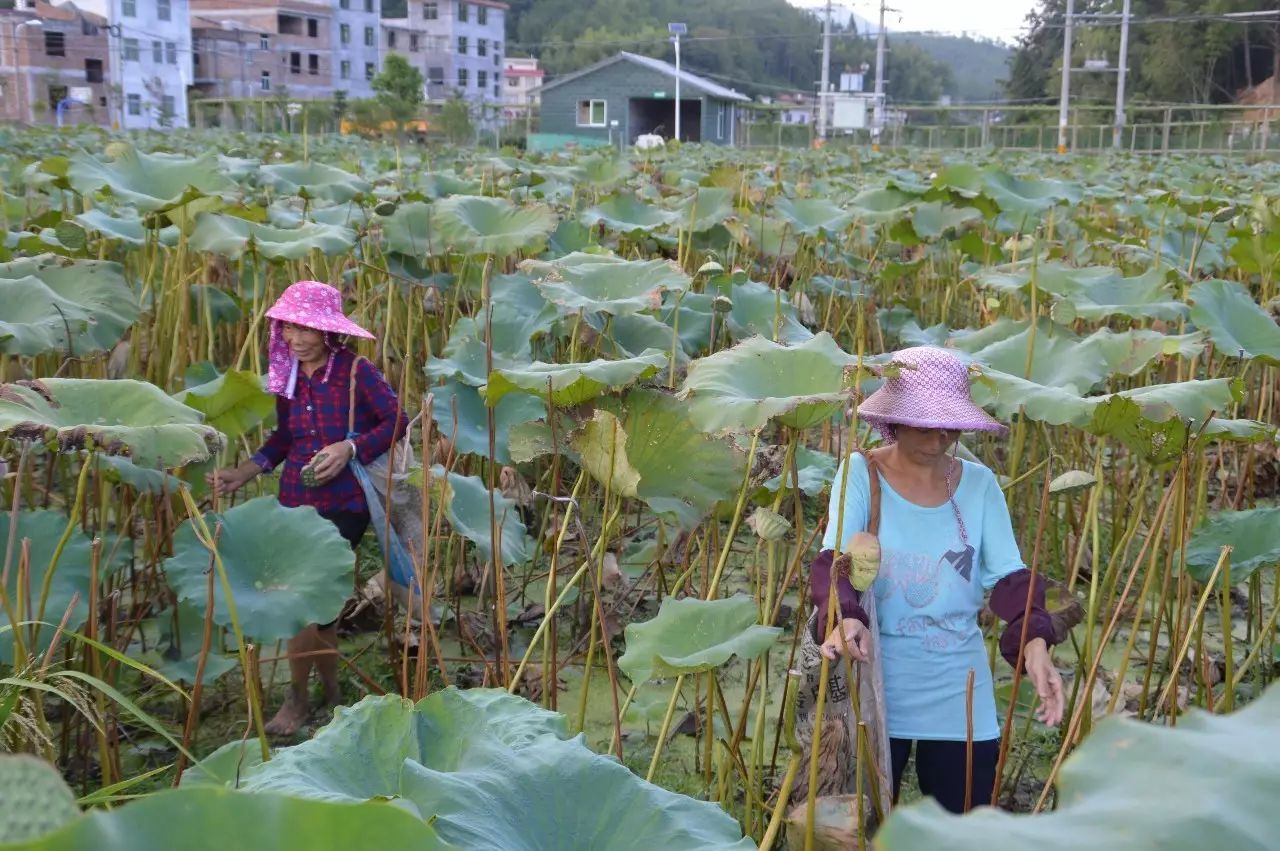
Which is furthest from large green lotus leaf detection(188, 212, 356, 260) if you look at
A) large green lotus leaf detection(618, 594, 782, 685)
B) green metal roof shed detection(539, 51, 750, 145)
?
green metal roof shed detection(539, 51, 750, 145)

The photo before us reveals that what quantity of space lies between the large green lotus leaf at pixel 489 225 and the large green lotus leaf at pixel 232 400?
96 centimetres

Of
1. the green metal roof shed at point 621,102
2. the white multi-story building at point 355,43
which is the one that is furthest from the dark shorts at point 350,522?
the white multi-story building at point 355,43

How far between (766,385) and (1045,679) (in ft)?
1.78

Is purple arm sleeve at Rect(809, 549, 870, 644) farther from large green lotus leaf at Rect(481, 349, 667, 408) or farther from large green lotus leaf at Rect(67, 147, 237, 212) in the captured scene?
large green lotus leaf at Rect(67, 147, 237, 212)

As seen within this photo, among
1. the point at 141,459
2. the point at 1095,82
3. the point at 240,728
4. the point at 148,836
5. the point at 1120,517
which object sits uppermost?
the point at 1095,82

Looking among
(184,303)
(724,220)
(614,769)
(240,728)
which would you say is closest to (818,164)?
(724,220)

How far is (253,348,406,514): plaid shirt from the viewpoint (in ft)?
8.65

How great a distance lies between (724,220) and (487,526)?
201 centimetres

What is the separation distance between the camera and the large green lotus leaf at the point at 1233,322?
2.62 meters

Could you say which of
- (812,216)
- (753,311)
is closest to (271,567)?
(753,311)

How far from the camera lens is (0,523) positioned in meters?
2.27

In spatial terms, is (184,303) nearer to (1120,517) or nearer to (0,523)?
(0,523)

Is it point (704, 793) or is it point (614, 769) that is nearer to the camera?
point (614, 769)

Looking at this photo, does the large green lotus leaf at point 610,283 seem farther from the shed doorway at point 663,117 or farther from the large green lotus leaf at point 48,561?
the shed doorway at point 663,117
